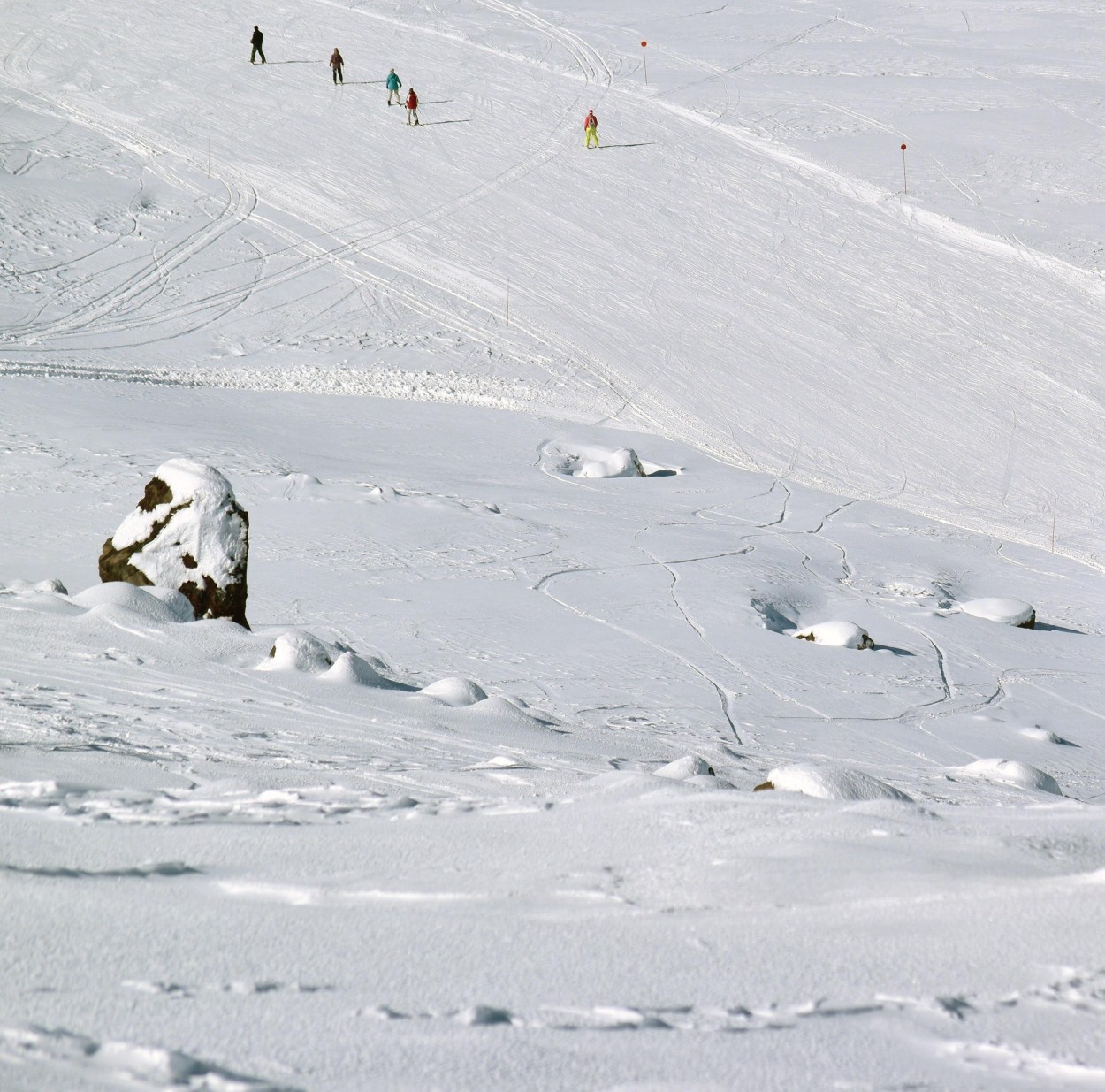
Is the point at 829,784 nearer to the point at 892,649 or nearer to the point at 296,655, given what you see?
the point at 296,655

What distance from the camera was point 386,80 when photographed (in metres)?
32.9

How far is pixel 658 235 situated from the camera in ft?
83.4

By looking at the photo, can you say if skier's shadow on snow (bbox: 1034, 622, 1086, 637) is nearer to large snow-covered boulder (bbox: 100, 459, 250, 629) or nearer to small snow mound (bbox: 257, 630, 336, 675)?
large snow-covered boulder (bbox: 100, 459, 250, 629)

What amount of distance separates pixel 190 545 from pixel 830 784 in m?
5.19

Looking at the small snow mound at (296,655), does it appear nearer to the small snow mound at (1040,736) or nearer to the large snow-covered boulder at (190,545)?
the large snow-covered boulder at (190,545)

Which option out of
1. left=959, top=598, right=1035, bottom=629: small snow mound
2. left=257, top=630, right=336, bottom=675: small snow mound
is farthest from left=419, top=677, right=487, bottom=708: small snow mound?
left=959, top=598, right=1035, bottom=629: small snow mound

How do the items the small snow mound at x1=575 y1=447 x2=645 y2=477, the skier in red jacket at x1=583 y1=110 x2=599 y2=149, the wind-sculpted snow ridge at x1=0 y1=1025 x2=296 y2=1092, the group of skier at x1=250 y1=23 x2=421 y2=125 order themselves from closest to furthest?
the wind-sculpted snow ridge at x1=0 y1=1025 x2=296 y2=1092 → the small snow mound at x1=575 y1=447 x2=645 y2=477 → the skier in red jacket at x1=583 y1=110 x2=599 y2=149 → the group of skier at x1=250 y1=23 x2=421 y2=125

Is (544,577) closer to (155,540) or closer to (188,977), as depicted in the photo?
(155,540)

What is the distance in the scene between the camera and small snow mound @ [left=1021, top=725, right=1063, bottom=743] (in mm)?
9086

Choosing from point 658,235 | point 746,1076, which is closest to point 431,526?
point 746,1076

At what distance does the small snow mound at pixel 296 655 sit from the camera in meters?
6.24

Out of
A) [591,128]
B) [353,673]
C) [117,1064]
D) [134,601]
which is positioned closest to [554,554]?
[134,601]

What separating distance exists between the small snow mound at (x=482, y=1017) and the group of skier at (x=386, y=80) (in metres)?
28.9

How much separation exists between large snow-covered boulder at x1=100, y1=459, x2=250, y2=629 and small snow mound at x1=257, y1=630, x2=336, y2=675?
6.75 ft
